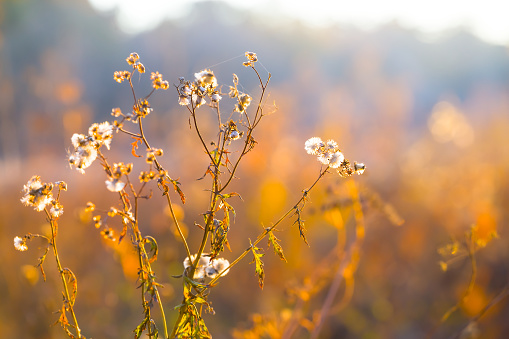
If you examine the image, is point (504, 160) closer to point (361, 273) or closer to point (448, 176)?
point (448, 176)

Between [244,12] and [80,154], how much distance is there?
3616 centimetres

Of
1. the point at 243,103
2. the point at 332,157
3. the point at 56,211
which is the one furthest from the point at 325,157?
the point at 56,211

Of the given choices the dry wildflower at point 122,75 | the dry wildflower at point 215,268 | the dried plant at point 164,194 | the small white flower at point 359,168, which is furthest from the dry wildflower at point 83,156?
the small white flower at point 359,168

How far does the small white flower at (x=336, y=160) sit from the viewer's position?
4.55 ft

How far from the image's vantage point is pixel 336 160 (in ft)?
4.59

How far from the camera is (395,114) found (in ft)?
40.7

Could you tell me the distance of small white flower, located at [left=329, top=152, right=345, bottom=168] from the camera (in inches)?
54.6

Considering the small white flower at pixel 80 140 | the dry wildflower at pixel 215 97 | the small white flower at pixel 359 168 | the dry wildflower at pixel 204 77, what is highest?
the dry wildflower at pixel 215 97

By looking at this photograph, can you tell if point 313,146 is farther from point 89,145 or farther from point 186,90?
point 89,145

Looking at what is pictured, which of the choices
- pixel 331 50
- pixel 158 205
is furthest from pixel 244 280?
pixel 331 50

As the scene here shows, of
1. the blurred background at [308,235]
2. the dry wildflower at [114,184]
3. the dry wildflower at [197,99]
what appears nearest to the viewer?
the dry wildflower at [114,184]

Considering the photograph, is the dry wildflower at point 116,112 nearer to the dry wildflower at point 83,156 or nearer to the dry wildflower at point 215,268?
the dry wildflower at point 83,156

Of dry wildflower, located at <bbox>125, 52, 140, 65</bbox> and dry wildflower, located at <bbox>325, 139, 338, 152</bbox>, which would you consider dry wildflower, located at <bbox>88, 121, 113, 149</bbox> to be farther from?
dry wildflower, located at <bbox>325, 139, 338, 152</bbox>

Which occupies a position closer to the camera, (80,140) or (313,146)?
(80,140)
